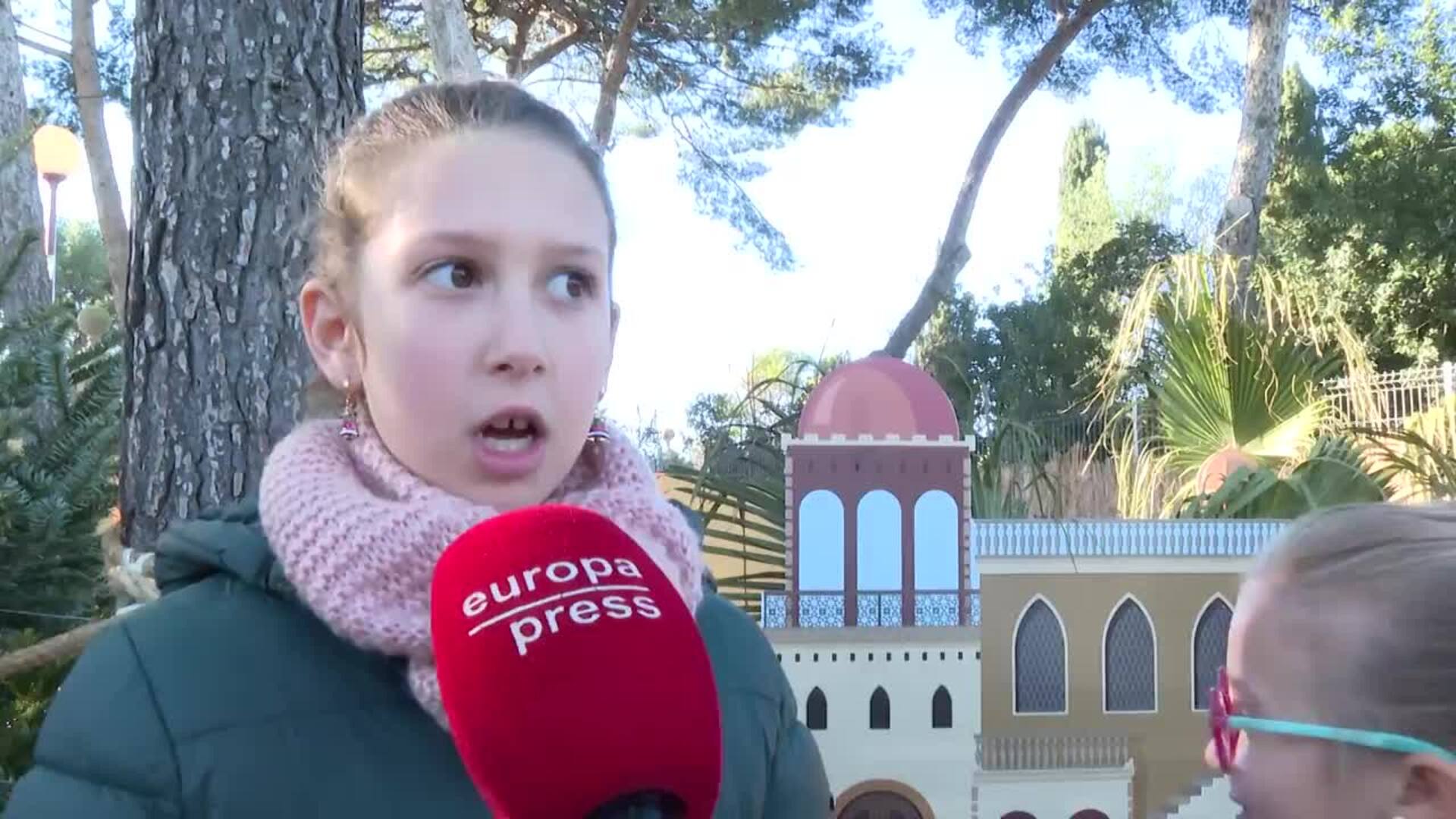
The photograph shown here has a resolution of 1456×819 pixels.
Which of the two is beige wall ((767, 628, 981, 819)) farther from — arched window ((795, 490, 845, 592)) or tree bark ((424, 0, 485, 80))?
tree bark ((424, 0, 485, 80))

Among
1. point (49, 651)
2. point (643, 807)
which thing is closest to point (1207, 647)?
point (49, 651)

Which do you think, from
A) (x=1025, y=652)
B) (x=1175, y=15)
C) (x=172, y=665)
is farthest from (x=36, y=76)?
(x=172, y=665)

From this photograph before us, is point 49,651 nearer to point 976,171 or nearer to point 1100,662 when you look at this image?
point 1100,662

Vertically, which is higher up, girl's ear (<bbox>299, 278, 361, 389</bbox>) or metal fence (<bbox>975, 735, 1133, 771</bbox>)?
girl's ear (<bbox>299, 278, 361, 389</bbox>)

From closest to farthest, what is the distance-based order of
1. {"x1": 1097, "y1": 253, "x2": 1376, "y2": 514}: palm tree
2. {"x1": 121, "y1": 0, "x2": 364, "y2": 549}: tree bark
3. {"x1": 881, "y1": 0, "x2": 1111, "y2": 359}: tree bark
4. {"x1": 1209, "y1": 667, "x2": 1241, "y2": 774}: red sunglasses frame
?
{"x1": 1209, "y1": 667, "x2": 1241, "y2": 774}: red sunglasses frame, {"x1": 121, "y1": 0, "x2": 364, "y2": 549}: tree bark, {"x1": 1097, "y1": 253, "x2": 1376, "y2": 514}: palm tree, {"x1": 881, "y1": 0, "x2": 1111, "y2": 359}: tree bark

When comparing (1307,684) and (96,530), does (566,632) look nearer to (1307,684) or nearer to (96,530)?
(1307,684)

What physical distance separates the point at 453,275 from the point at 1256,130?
5934 millimetres

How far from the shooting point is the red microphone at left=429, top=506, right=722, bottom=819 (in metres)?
0.63

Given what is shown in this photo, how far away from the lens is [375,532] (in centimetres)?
92

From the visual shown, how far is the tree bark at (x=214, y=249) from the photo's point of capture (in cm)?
208

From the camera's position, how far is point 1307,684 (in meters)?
1.01

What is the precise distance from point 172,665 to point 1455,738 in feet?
3.08

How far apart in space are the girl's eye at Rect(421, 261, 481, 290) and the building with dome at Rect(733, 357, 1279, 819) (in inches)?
86.1

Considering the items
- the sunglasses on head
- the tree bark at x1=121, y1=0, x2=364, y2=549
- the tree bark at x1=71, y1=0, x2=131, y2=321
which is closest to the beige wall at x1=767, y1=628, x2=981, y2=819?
the tree bark at x1=121, y1=0, x2=364, y2=549
